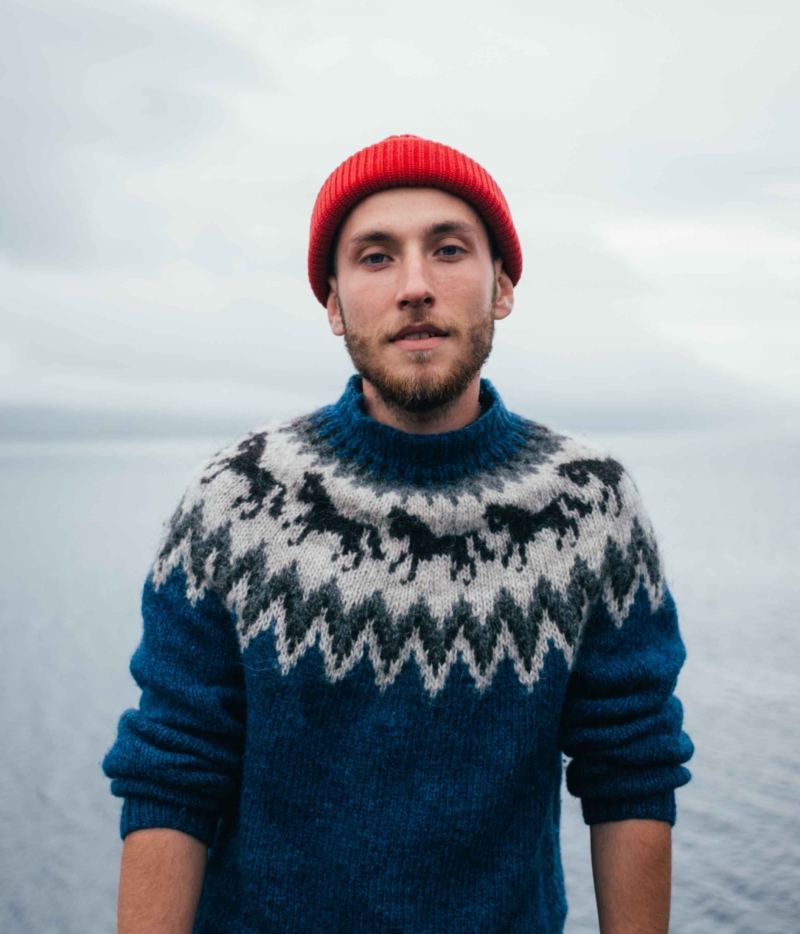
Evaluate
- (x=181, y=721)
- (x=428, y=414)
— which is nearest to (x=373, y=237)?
(x=428, y=414)

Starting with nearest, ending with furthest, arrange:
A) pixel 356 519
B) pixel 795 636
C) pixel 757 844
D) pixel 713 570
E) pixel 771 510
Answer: pixel 356 519, pixel 757 844, pixel 795 636, pixel 713 570, pixel 771 510

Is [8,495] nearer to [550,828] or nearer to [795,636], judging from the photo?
[795,636]

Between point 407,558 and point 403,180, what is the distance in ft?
2.85

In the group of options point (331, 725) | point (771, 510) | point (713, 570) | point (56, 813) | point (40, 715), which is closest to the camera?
point (331, 725)

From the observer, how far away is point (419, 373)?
1.63 metres

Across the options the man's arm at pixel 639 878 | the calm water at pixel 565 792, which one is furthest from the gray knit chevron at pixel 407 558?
the calm water at pixel 565 792

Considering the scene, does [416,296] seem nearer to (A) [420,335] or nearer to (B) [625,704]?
(A) [420,335]

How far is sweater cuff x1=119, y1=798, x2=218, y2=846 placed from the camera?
1457 mm

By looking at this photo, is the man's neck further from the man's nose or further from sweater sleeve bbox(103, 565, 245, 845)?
sweater sleeve bbox(103, 565, 245, 845)

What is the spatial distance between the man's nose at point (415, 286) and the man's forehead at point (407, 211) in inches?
4.1

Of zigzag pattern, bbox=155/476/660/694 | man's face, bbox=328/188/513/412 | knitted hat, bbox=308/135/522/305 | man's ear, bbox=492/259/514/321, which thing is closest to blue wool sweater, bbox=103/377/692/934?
zigzag pattern, bbox=155/476/660/694

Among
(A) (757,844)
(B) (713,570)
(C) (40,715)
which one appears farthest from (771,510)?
(C) (40,715)

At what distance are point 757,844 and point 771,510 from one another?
11.9 meters

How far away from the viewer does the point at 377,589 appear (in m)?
1.55
